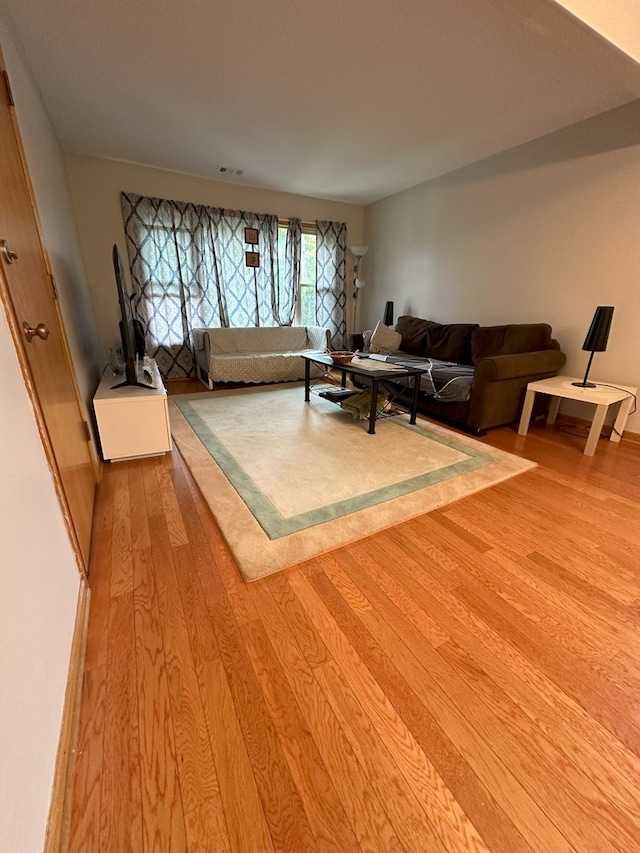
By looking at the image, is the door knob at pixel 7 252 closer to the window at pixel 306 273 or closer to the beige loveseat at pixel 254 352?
the beige loveseat at pixel 254 352

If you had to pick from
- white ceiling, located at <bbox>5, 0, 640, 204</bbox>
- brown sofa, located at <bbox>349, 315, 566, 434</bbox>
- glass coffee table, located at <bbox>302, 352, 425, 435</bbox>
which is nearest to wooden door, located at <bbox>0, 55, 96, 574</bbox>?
white ceiling, located at <bbox>5, 0, 640, 204</bbox>

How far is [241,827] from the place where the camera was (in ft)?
2.50

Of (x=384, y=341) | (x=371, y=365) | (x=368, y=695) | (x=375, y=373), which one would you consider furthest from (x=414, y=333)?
(x=368, y=695)

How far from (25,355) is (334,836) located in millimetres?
1563

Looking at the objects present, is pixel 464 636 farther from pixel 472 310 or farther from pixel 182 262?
pixel 182 262

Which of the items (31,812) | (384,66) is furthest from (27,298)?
(384,66)

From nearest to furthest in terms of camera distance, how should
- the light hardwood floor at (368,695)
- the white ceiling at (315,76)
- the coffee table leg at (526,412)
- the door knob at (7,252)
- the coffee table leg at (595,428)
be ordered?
the light hardwood floor at (368,695) < the door knob at (7,252) < the white ceiling at (315,76) < the coffee table leg at (595,428) < the coffee table leg at (526,412)

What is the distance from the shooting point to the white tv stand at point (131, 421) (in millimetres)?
2262

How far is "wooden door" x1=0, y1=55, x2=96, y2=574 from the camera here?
118cm

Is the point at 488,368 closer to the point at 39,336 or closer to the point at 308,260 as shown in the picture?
the point at 39,336

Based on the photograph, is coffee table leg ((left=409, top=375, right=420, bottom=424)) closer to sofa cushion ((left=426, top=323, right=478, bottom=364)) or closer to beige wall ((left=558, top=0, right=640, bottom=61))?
sofa cushion ((left=426, top=323, right=478, bottom=364))

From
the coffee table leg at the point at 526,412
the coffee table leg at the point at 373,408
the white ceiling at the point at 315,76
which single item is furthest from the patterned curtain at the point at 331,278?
the coffee table leg at the point at 526,412

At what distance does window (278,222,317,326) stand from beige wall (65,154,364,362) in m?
0.59

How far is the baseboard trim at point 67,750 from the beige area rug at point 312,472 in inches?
22.6
